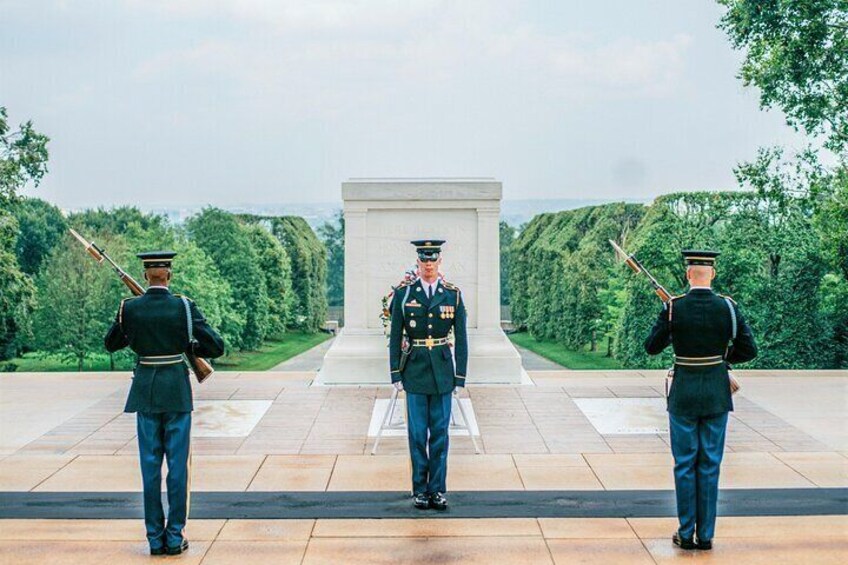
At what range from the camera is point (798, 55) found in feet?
46.2

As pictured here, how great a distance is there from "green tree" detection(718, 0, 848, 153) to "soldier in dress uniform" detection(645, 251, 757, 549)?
10.3m

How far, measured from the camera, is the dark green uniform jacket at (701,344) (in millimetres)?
4801

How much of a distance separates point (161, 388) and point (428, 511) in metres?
1.66

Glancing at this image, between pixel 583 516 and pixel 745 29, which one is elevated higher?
pixel 745 29

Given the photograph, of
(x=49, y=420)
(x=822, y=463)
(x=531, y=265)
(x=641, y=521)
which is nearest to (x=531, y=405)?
(x=822, y=463)

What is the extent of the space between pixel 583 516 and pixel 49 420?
469 cm

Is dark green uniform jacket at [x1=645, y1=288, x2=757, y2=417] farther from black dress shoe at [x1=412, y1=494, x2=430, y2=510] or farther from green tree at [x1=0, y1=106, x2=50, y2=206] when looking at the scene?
green tree at [x1=0, y1=106, x2=50, y2=206]

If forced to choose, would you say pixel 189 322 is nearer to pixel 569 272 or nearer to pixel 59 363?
pixel 59 363

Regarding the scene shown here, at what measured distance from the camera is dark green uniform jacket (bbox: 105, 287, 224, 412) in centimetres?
479

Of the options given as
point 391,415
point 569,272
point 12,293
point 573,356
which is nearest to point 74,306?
point 12,293

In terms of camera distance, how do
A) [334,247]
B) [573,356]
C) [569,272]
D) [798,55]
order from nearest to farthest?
1. [798,55]
2. [573,356]
3. [569,272]
4. [334,247]

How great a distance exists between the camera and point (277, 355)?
3052 cm

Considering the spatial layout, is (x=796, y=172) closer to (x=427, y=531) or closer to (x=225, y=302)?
(x=427, y=531)

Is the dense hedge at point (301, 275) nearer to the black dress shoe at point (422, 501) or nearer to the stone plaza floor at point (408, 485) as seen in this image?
the stone plaza floor at point (408, 485)
